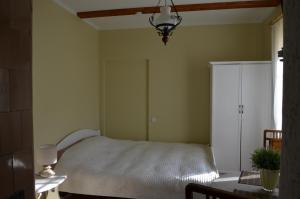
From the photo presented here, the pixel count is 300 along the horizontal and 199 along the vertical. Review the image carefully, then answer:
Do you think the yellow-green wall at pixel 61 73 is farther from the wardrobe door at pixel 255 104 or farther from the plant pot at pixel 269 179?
the wardrobe door at pixel 255 104

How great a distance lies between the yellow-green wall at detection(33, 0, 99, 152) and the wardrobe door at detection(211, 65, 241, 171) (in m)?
2.12

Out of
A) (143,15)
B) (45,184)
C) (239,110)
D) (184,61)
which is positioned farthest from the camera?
(184,61)

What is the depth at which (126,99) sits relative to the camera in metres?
4.78

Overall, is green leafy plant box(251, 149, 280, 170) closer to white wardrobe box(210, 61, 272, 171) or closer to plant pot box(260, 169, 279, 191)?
plant pot box(260, 169, 279, 191)

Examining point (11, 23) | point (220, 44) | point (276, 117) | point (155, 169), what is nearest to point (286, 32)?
point (11, 23)

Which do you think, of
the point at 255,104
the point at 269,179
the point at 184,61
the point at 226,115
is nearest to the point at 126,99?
the point at 184,61

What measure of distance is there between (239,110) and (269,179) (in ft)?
7.06

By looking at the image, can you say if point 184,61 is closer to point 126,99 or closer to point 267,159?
point 126,99

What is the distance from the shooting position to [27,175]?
0.82 meters

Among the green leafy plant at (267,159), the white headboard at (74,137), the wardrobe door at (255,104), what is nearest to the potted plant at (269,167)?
the green leafy plant at (267,159)

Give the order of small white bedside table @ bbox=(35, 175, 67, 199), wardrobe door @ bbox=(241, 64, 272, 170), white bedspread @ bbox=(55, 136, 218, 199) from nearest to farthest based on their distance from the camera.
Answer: small white bedside table @ bbox=(35, 175, 67, 199)
white bedspread @ bbox=(55, 136, 218, 199)
wardrobe door @ bbox=(241, 64, 272, 170)

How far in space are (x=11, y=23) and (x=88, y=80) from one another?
12.0 ft

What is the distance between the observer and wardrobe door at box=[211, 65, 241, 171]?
388 centimetres

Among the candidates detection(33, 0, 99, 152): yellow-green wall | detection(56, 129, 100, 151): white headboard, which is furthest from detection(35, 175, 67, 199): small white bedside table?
detection(56, 129, 100, 151): white headboard
